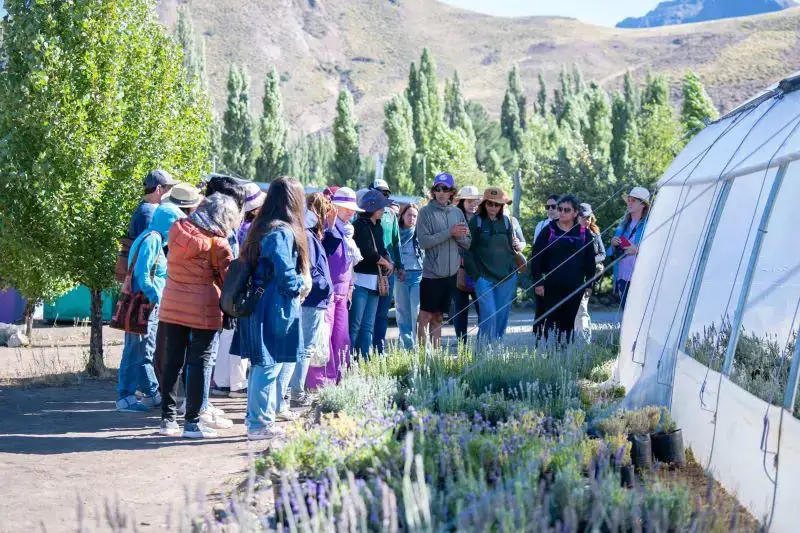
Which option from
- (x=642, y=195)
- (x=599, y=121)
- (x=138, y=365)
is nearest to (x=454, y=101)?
(x=599, y=121)

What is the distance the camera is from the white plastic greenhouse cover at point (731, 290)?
5684mm

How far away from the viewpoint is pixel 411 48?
17488 centimetres

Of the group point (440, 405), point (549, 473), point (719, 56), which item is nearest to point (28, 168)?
point (440, 405)

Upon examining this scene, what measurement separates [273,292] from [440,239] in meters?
3.75

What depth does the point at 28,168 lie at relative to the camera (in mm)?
11008

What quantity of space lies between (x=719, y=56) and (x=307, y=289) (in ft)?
459

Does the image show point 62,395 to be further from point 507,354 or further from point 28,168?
point 507,354

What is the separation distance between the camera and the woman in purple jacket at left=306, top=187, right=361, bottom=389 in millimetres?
9422

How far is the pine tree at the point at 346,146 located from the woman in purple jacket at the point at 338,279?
44.4 meters

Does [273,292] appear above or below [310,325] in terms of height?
above

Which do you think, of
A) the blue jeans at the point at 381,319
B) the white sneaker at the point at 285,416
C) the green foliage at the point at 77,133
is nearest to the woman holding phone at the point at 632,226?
the blue jeans at the point at 381,319

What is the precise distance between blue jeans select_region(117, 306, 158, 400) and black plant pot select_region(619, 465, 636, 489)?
15.0ft

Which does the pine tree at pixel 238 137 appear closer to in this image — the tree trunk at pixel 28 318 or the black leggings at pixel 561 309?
the tree trunk at pixel 28 318

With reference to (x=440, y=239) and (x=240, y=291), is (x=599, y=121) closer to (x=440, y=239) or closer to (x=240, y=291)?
(x=440, y=239)
